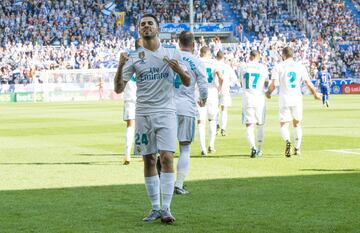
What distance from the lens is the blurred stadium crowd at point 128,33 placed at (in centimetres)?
6475

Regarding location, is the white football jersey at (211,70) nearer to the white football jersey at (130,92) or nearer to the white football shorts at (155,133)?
the white football jersey at (130,92)

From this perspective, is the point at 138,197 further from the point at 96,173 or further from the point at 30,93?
the point at 30,93

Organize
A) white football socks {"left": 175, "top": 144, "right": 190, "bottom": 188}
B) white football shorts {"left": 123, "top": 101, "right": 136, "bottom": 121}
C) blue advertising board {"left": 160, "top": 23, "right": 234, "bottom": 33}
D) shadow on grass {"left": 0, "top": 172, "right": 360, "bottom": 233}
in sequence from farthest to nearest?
blue advertising board {"left": 160, "top": 23, "right": 234, "bottom": 33}, white football shorts {"left": 123, "top": 101, "right": 136, "bottom": 121}, white football socks {"left": 175, "top": 144, "right": 190, "bottom": 188}, shadow on grass {"left": 0, "top": 172, "right": 360, "bottom": 233}

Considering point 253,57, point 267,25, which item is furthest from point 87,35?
point 253,57

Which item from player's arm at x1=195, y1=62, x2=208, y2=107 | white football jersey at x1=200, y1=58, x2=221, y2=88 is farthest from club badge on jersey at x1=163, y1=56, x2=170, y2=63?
white football jersey at x1=200, y1=58, x2=221, y2=88

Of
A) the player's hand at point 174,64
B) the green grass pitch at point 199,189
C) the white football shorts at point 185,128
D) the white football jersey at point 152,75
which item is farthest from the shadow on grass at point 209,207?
the player's hand at point 174,64

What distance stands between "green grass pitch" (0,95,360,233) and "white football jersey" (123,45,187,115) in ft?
4.64

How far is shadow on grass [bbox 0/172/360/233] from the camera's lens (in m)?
9.38

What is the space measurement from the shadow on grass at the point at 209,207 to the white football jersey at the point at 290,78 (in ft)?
15.6

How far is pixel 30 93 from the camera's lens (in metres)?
62.7

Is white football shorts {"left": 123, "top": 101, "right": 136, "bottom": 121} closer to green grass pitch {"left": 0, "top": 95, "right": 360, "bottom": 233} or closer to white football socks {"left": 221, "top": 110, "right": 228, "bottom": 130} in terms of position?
green grass pitch {"left": 0, "top": 95, "right": 360, "bottom": 233}

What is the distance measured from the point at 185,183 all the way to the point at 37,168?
→ 4.10 meters

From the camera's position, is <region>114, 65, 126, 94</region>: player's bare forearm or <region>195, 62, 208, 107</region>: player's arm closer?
<region>114, 65, 126, 94</region>: player's bare forearm

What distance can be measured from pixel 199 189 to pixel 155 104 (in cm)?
340
